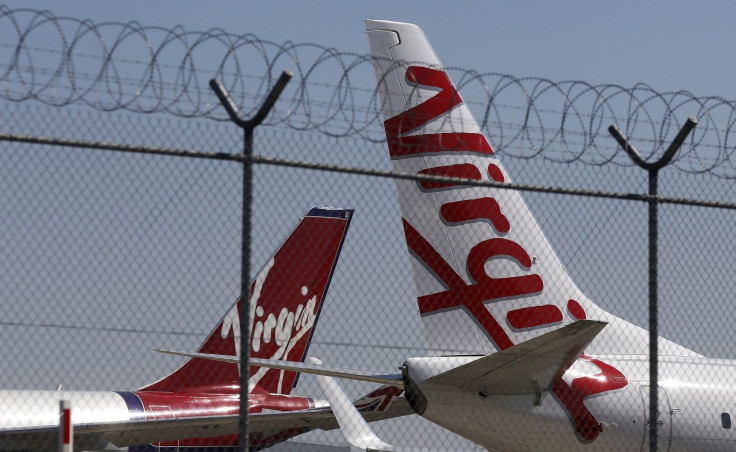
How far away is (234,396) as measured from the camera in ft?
66.3

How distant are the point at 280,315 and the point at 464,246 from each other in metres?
9.21

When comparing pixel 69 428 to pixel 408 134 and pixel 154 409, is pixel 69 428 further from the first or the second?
pixel 154 409

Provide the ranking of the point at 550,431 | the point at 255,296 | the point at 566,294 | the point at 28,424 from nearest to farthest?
1. the point at 550,431
2. the point at 566,294
3. the point at 28,424
4. the point at 255,296

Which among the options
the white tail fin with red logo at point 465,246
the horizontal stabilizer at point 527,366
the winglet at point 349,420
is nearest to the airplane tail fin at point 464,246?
the white tail fin with red logo at point 465,246

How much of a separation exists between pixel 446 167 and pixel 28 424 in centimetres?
915

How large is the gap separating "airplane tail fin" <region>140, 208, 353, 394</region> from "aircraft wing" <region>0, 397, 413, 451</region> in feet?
8.64

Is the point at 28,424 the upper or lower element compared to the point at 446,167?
upper

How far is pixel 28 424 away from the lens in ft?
60.0

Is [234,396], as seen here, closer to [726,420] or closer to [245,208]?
[726,420]

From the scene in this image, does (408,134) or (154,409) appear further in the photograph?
(154,409)

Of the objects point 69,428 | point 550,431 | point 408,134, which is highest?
point 408,134

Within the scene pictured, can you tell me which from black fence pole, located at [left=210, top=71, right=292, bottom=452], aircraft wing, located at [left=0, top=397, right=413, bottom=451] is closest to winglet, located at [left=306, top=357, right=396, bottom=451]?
aircraft wing, located at [left=0, top=397, right=413, bottom=451]

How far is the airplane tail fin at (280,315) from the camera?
67.3 feet

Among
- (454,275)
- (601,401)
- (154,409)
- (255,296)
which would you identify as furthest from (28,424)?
(601,401)
